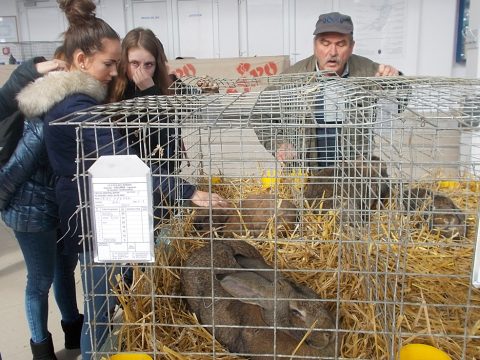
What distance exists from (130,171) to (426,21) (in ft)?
18.9

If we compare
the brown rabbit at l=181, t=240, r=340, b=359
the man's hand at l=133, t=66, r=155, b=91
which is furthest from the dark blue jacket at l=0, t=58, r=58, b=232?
the brown rabbit at l=181, t=240, r=340, b=359

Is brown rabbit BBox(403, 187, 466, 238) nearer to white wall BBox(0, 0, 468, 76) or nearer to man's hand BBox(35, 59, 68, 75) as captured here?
man's hand BBox(35, 59, 68, 75)

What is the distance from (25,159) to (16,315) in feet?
4.09

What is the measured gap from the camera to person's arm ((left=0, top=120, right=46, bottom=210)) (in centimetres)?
181

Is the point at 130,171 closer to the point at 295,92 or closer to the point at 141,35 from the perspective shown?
the point at 295,92

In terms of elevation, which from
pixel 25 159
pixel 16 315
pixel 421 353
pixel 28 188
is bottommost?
pixel 16 315

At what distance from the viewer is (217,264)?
1542 mm

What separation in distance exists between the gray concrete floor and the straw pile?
45.5 inches

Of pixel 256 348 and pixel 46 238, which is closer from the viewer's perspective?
pixel 256 348

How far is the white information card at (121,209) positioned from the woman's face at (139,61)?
148 centimetres

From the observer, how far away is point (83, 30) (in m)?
1.75

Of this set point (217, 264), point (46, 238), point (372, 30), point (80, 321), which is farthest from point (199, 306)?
point (372, 30)

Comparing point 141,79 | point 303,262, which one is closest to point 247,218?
point 303,262

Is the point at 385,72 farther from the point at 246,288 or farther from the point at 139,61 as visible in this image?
the point at 246,288
